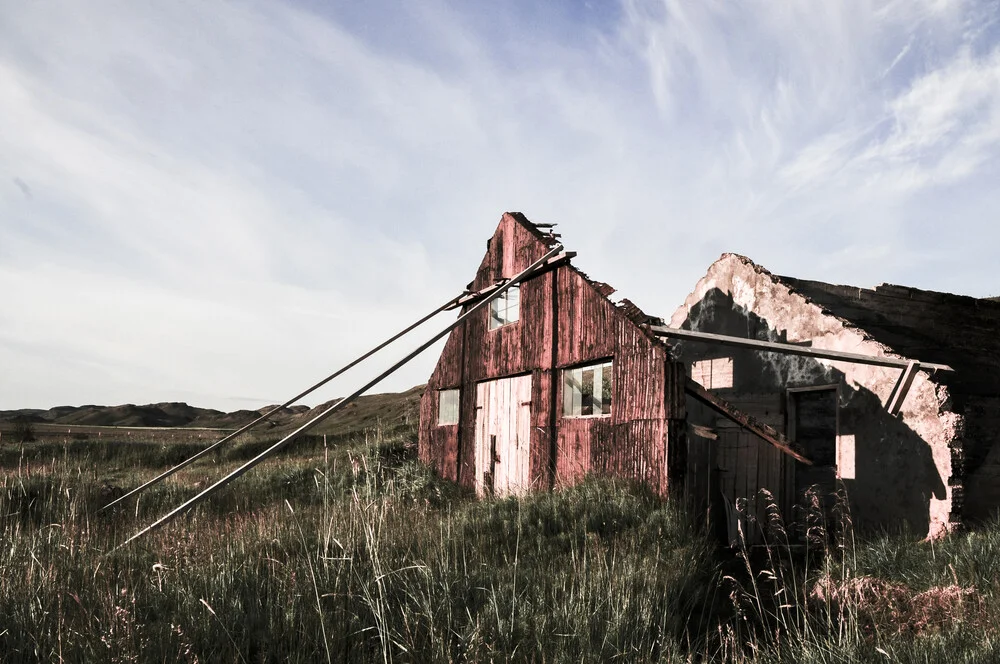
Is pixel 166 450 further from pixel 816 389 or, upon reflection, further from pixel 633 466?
pixel 816 389

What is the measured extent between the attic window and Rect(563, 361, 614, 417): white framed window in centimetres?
224

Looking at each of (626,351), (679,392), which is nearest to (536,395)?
(626,351)

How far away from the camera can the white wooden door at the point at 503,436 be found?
42.7ft

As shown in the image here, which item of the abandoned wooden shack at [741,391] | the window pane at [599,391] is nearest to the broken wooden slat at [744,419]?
the abandoned wooden shack at [741,391]

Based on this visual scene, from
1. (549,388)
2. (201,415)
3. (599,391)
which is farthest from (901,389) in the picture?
(201,415)

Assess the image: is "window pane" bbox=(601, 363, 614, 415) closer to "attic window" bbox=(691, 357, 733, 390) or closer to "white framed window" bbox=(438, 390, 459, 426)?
"attic window" bbox=(691, 357, 733, 390)

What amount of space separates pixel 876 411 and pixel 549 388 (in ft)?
16.3

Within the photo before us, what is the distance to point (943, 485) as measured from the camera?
9.45 meters

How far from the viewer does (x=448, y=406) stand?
16.8 m

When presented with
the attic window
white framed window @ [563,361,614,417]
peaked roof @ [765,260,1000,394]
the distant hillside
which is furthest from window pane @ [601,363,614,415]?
the distant hillside

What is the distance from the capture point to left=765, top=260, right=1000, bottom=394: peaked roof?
11883 millimetres

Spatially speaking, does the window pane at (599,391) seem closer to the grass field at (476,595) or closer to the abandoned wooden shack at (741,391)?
the abandoned wooden shack at (741,391)

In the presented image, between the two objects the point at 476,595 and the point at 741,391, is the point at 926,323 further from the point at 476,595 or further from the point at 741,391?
the point at 476,595

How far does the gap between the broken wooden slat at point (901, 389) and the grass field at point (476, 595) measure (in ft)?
5.80
